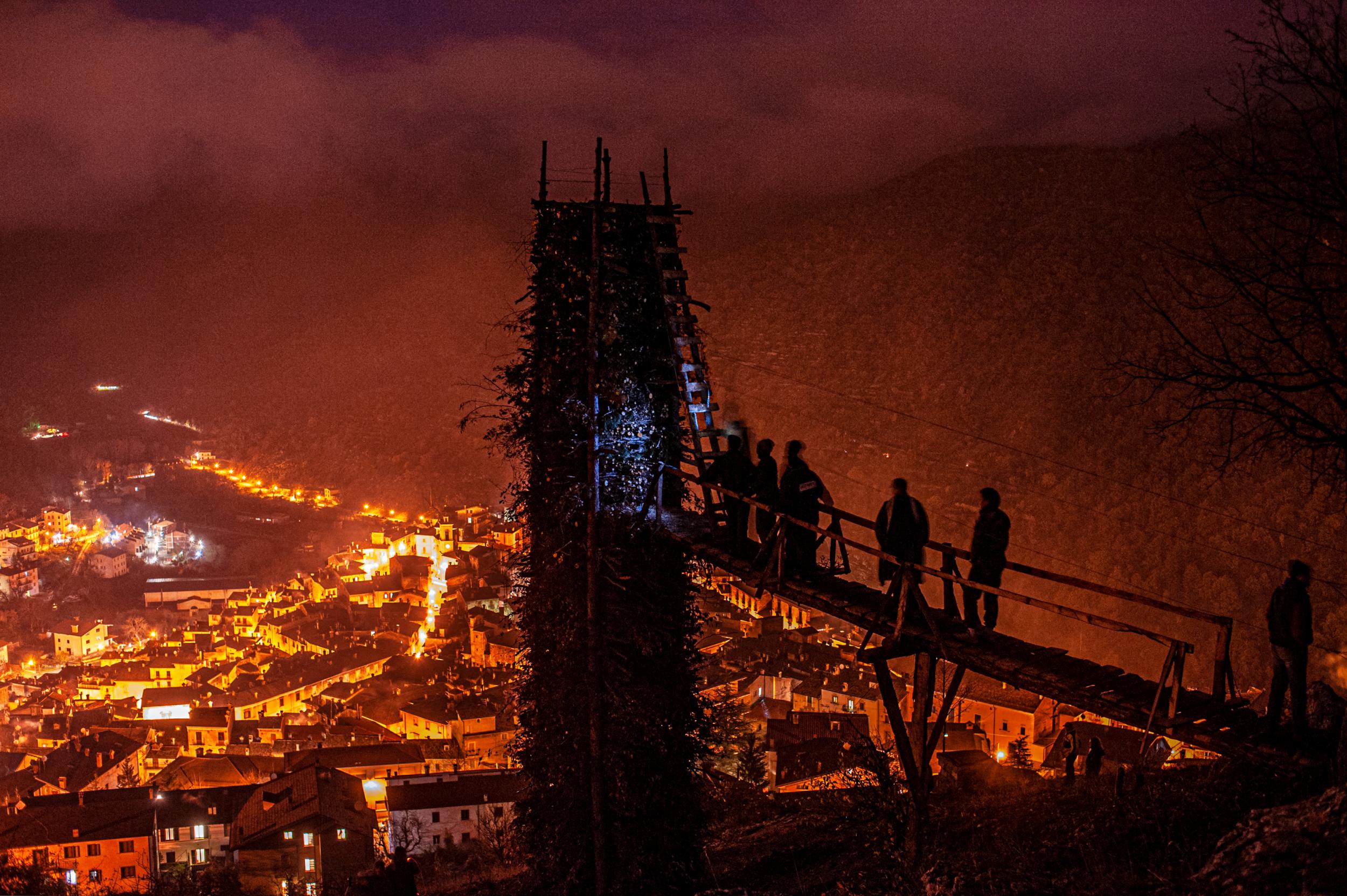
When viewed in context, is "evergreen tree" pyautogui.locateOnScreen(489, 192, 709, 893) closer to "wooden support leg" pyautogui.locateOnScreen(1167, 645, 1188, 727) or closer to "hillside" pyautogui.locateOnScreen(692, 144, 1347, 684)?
"wooden support leg" pyautogui.locateOnScreen(1167, 645, 1188, 727)

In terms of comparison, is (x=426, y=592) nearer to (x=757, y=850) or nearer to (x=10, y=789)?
(x=10, y=789)

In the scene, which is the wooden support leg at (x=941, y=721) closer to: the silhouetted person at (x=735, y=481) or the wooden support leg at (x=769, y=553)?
the wooden support leg at (x=769, y=553)

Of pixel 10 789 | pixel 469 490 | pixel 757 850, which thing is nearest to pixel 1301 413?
pixel 757 850

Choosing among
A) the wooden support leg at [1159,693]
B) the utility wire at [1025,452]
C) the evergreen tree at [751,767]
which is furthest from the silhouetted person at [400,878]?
the utility wire at [1025,452]

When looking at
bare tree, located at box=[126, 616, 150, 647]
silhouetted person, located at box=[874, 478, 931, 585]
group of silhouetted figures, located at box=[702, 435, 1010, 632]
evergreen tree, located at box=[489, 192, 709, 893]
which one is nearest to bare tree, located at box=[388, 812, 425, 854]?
evergreen tree, located at box=[489, 192, 709, 893]

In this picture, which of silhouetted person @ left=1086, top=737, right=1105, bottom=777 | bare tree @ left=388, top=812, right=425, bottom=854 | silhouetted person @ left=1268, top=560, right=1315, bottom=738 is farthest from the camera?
bare tree @ left=388, top=812, right=425, bottom=854
